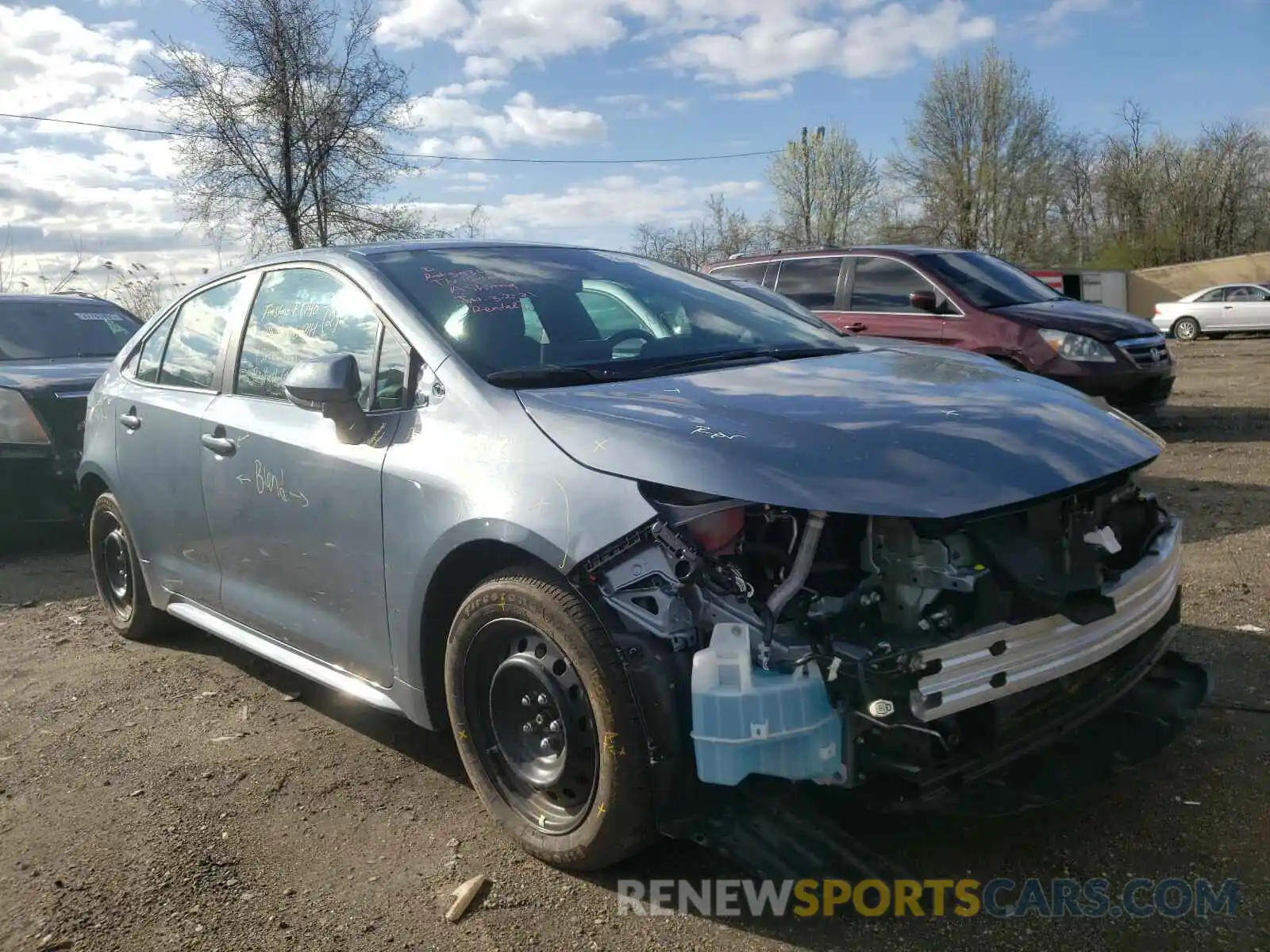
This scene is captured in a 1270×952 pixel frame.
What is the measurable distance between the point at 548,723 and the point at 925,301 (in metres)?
6.95

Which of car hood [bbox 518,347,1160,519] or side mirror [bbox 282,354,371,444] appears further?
side mirror [bbox 282,354,371,444]

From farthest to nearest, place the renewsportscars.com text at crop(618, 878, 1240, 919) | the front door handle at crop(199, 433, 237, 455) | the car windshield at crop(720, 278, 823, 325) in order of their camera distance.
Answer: the car windshield at crop(720, 278, 823, 325) → the front door handle at crop(199, 433, 237, 455) → the renewsportscars.com text at crop(618, 878, 1240, 919)

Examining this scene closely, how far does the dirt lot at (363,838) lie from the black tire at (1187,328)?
2722 centimetres

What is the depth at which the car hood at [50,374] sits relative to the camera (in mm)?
6816

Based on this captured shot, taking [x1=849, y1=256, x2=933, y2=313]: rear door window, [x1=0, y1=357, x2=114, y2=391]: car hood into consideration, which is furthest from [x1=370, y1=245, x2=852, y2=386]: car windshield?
[x1=849, y1=256, x2=933, y2=313]: rear door window

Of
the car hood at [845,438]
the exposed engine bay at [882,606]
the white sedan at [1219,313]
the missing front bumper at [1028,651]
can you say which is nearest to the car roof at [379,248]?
the car hood at [845,438]

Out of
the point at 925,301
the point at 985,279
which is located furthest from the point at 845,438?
the point at 985,279

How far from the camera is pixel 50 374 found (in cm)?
703

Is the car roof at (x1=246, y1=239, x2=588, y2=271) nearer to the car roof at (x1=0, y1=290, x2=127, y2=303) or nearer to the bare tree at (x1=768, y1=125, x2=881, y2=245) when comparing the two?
the car roof at (x1=0, y1=290, x2=127, y2=303)

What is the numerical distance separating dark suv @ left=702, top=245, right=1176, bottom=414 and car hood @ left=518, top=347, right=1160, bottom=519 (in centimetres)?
585

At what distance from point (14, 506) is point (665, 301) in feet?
16.6

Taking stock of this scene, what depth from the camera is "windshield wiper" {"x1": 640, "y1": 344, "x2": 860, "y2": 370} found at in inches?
130

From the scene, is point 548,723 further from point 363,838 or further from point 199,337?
point 199,337

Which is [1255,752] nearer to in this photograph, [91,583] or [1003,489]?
[1003,489]
